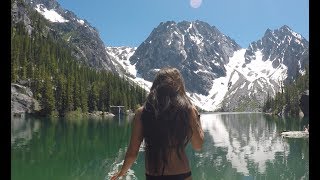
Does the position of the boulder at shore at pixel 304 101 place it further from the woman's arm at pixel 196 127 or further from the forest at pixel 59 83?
the woman's arm at pixel 196 127

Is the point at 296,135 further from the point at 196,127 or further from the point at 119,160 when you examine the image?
the point at 196,127

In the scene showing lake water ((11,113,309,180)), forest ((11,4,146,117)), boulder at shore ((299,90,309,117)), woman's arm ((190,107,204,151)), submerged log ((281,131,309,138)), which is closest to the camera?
woman's arm ((190,107,204,151))

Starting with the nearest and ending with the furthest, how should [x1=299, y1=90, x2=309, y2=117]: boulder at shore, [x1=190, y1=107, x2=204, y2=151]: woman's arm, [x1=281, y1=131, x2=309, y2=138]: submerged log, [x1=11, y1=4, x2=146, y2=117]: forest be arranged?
[x1=190, y1=107, x2=204, y2=151]: woman's arm < [x1=281, y1=131, x2=309, y2=138]: submerged log < [x1=299, y1=90, x2=309, y2=117]: boulder at shore < [x1=11, y1=4, x2=146, y2=117]: forest

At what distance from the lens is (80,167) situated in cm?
3809

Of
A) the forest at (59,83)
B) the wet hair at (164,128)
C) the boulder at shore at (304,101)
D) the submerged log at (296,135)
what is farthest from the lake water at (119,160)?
the boulder at shore at (304,101)

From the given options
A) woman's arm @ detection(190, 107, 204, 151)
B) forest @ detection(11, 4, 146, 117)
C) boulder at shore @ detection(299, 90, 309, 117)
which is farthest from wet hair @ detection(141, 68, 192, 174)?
boulder at shore @ detection(299, 90, 309, 117)

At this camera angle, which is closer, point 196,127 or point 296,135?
point 196,127

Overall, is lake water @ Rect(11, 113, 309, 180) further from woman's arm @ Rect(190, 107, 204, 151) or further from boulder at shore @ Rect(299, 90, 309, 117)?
boulder at shore @ Rect(299, 90, 309, 117)

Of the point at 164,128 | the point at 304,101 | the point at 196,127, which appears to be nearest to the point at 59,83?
the point at 304,101

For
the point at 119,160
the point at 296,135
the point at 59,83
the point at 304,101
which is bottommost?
the point at 296,135

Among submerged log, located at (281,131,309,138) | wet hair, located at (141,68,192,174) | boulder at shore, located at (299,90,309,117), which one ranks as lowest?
submerged log, located at (281,131,309,138)

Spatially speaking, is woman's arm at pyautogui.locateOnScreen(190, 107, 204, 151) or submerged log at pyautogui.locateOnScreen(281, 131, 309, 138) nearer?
woman's arm at pyautogui.locateOnScreen(190, 107, 204, 151)
